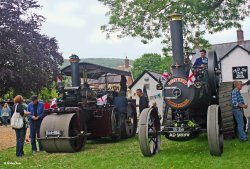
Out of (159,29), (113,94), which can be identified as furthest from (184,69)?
(159,29)

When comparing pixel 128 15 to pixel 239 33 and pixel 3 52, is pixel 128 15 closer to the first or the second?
pixel 3 52

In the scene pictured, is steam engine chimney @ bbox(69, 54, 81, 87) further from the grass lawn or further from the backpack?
the backpack

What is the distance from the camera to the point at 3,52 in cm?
2380

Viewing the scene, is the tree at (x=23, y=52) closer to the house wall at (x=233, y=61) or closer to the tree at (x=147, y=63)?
the house wall at (x=233, y=61)

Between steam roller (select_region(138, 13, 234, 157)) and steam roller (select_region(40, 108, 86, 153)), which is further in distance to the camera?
steam roller (select_region(40, 108, 86, 153))

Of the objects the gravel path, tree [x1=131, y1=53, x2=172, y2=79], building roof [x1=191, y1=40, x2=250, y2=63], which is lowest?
the gravel path

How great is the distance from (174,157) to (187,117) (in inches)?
36.8

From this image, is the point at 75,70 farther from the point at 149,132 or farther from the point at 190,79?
the point at 190,79

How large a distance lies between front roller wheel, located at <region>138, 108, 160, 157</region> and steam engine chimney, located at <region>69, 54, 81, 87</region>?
349cm

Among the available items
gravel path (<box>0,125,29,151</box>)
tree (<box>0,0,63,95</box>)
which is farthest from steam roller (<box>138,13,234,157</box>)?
tree (<box>0,0,63,95</box>)

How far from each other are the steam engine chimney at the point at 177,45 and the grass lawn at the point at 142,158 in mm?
1757

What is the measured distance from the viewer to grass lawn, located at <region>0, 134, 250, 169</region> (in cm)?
712

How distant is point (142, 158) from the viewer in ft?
26.1

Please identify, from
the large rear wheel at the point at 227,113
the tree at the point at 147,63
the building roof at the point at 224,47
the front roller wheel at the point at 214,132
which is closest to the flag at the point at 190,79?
the front roller wheel at the point at 214,132
